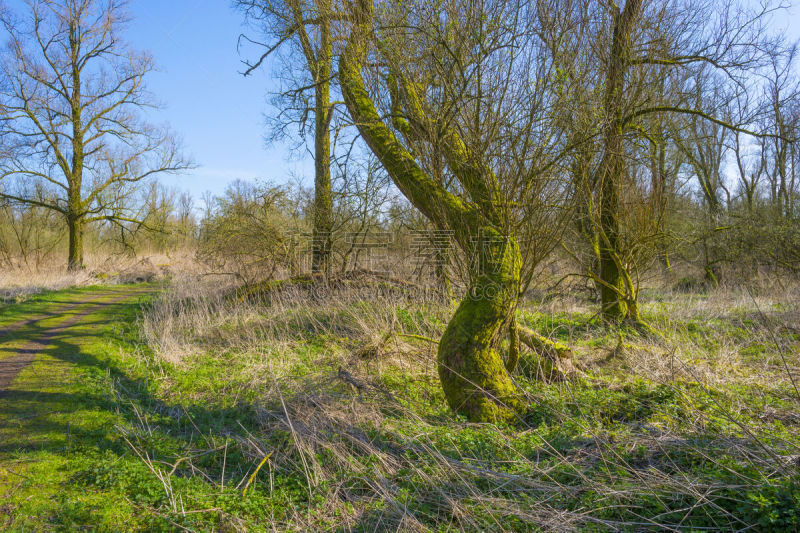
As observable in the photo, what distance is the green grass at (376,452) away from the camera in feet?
8.68

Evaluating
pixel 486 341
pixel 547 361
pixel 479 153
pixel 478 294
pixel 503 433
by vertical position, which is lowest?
pixel 503 433

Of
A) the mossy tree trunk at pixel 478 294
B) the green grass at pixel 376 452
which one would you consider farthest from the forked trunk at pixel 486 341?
the green grass at pixel 376 452

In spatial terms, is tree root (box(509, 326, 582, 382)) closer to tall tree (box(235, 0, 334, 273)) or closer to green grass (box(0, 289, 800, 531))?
green grass (box(0, 289, 800, 531))

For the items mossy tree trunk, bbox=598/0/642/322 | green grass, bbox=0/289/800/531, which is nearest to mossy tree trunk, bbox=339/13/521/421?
green grass, bbox=0/289/800/531

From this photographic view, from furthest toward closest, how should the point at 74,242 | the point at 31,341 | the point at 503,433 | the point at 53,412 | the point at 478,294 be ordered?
the point at 74,242 < the point at 31,341 < the point at 478,294 < the point at 53,412 < the point at 503,433

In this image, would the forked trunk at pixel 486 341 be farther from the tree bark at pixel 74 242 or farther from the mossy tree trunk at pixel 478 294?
the tree bark at pixel 74 242

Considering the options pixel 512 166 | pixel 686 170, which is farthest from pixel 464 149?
pixel 686 170

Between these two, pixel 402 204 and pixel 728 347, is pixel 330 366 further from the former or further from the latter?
pixel 728 347

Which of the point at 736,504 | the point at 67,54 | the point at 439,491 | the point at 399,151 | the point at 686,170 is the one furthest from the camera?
the point at 686,170

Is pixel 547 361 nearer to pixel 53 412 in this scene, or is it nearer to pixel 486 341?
pixel 486 341

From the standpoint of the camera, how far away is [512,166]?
4211 mm

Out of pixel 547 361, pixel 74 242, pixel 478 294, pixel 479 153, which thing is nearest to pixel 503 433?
pixel 478 294

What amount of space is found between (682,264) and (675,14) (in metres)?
13.7

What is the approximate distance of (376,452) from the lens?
3.53 meters
